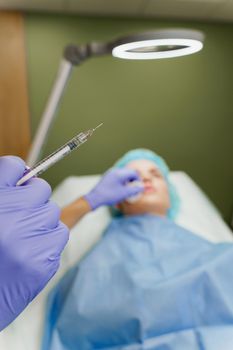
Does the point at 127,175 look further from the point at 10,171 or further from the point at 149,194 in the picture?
the point at 10,171

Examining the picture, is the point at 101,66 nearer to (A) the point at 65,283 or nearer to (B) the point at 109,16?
(B) the point at 109,16

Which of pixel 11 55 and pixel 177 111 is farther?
pixel 177 111

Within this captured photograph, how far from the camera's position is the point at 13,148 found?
1.95 m

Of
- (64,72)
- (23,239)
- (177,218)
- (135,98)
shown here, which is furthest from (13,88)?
(23,239)

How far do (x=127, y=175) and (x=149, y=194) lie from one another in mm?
119

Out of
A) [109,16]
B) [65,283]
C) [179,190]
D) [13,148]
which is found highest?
[109,16]

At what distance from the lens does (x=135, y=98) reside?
2016 millimetres

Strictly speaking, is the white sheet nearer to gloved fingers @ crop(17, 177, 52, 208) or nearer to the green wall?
the green wall

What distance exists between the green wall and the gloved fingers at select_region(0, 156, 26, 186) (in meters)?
1.22

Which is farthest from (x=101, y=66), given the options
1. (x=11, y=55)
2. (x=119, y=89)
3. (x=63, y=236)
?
(x=63, y=236)

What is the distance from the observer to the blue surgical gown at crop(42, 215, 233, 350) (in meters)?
0.99

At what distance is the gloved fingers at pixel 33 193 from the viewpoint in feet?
Answer: 2.44

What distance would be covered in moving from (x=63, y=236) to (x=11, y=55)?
4.45 ft

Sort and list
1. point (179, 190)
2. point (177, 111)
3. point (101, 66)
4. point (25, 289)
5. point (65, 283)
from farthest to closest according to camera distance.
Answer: point (177, 111)
point (101, 66)
point (179, 190)
point (65, 283)
point (25, 289)
